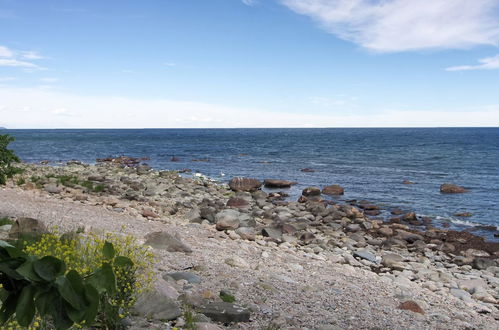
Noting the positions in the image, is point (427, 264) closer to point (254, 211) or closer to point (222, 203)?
point (254, 211)

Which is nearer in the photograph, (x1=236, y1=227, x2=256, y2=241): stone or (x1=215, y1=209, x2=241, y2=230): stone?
(x1=236, y1=227, x2=256, y2=241): stone

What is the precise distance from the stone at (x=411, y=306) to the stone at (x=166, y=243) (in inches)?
187

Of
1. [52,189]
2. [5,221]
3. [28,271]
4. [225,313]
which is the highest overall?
[28,271]

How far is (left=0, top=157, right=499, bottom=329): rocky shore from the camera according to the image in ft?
21.8

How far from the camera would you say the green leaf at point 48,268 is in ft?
5.21

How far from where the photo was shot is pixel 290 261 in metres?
11.5

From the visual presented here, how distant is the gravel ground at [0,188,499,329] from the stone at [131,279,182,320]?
2.82 feet

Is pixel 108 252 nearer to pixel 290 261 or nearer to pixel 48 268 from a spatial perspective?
pixel 48 268

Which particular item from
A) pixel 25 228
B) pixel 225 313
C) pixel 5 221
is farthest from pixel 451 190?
pixel 25 228

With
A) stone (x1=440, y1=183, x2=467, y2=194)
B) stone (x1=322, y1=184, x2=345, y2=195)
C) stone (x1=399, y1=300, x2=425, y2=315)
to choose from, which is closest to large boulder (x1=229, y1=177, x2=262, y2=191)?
stone (x1=322, y1=184, x2=345, y2=195)

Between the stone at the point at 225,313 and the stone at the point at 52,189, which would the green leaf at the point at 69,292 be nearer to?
the stone at the point at 225,313

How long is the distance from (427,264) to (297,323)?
949 centimetres

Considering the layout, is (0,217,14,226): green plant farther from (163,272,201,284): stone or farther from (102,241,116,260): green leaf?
(102,241,116,260): green leaf

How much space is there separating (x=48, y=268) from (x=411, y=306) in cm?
822
